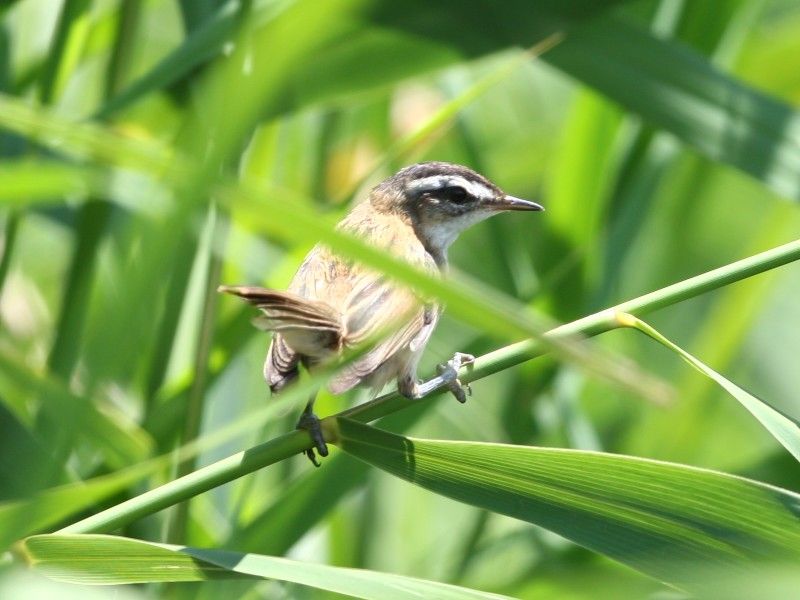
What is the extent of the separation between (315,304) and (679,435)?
4.30 feet

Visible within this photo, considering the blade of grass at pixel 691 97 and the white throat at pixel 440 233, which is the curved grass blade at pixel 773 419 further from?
the white throat at pixel 440 233

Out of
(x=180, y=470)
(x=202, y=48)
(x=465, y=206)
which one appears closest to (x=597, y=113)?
(x=465, y=206)

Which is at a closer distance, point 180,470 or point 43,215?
point 180,470

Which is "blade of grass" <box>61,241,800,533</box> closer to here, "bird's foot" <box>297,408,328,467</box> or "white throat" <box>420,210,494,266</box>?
"bird's foot" <box>297,408,328,467</box>

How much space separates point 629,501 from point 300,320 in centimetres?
72

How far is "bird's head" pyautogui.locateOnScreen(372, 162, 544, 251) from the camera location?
10.4 ft

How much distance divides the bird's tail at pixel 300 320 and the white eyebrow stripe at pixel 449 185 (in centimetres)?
91

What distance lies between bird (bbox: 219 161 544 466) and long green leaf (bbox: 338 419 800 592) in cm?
24

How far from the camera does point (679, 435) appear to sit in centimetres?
311

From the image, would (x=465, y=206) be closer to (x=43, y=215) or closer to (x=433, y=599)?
(x=43, y=215)

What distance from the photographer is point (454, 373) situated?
2408 millimetres

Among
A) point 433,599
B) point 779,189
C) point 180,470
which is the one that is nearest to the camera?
point 433,599

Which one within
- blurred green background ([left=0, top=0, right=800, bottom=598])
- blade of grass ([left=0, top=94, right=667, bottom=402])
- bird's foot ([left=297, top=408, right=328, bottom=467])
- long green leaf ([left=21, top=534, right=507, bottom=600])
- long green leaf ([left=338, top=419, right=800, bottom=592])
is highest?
blurred green background ([left=0, top=0, right=800, bottom=598])

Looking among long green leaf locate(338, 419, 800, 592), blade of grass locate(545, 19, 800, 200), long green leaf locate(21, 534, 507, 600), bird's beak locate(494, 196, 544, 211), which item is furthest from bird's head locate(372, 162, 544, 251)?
long green leaf locate(21, 534, 507, 600)
